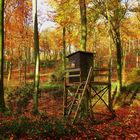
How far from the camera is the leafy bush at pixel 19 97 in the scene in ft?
88.4

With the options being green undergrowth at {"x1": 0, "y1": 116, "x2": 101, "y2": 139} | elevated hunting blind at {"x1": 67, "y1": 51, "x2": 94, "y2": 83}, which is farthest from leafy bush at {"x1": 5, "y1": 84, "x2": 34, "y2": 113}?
green undergrowth at {"x1": 0, "y1": 116, "x2": 101, "y2": 139}

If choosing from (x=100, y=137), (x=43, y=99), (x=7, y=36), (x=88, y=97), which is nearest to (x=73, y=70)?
(x=88, y=97)

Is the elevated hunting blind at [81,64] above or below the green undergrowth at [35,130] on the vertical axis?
above

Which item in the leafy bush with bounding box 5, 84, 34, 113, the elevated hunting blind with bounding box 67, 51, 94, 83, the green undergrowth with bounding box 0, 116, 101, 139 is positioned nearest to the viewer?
the green undergrowth with bounding box 0, 116, 101, 139

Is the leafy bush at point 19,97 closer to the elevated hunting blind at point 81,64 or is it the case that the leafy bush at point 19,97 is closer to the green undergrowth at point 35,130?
the elevated hunting blind at point 81,64

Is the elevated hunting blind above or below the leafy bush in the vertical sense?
above

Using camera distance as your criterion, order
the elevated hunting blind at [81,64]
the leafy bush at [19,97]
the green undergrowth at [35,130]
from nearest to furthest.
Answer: the green undergrowth at [35,130]
the elevated hunting blind at [81,64]
the leafy bush at [19,97]

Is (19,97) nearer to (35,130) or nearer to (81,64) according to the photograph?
(81,64)

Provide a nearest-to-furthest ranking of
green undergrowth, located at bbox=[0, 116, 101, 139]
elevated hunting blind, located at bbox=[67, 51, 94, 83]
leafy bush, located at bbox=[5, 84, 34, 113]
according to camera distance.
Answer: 1. green undergrowth, located at bbox=[0, 116, 101, 139]
2. elevated hunting blind, located at bbox=[67, 51, 94, 83]
3. leafy bush, located at bbox=[5, 84, 34, 113]

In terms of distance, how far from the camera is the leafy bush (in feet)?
88.4

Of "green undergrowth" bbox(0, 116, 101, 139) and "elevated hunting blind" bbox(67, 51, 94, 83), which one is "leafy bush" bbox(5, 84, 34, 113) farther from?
"green undergrowth" bbox(0, 116, 101, 139)

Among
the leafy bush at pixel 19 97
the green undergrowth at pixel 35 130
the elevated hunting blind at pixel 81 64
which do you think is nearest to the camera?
the green undergrowth at pixel 35 130

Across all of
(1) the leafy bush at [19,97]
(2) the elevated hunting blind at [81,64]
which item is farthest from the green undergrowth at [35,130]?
(1) the leafy bush at [19,97]

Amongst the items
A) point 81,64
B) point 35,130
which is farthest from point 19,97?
point 35,130
